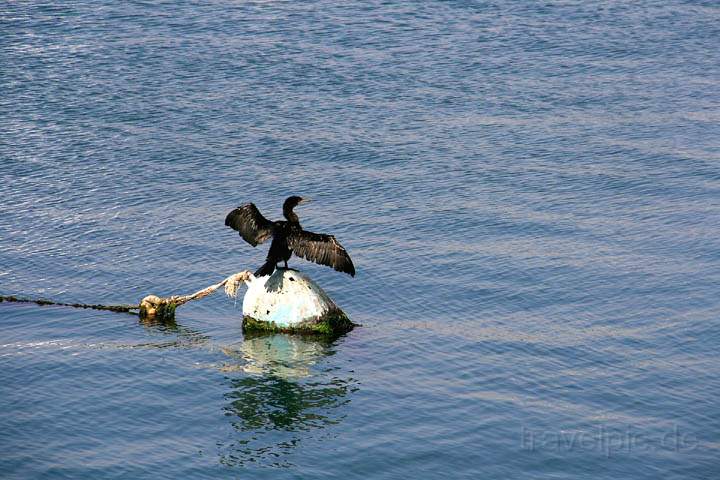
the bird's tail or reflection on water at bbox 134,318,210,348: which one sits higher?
the bird's tail

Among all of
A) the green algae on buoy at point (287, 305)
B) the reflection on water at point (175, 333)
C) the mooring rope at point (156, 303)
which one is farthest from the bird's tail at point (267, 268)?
the reflection on water at point (175, 333)

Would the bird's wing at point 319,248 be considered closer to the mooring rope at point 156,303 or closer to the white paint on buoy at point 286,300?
the white paint on buoy at point 286,300

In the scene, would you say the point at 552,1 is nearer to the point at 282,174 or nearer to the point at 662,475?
the point at 282,174

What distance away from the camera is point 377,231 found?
32.3 m

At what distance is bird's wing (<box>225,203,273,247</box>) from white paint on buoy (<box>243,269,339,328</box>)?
2.62ft

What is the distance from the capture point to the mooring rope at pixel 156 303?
82.2 feet

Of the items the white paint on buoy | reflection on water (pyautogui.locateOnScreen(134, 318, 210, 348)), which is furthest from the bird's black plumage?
reflection on water (pyautogui.locateOnScreen(134, 318, 210, 348))

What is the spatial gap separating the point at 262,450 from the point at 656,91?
2773 cm

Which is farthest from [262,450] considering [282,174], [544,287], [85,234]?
[282,174]

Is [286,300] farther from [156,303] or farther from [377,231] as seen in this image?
[377,231]

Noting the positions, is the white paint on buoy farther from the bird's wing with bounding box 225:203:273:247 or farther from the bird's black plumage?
the bird's wing with bounding box 225:203:273:247

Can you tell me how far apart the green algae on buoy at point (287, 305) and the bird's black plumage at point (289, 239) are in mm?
312

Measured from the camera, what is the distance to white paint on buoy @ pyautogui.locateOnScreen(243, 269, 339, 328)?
24328 millimetres

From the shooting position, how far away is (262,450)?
2084cm
